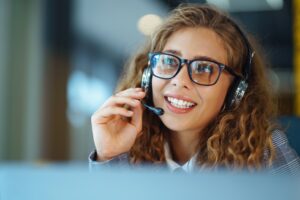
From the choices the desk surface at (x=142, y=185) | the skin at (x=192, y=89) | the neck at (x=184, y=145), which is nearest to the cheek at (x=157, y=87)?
the skin at (x=192, y=89)

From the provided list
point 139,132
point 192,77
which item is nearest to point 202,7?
point 192,77

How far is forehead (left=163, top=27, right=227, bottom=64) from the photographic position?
731 millimetres

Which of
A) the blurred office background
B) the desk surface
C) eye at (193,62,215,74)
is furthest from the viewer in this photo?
the blurred office background

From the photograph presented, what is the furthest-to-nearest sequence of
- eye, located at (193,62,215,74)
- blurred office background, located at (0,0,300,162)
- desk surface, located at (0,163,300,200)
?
blurred office background, located at (0,0,300,162) < eye, located at (193,62,215,74) < desk surface, located at (0,163,300,200)

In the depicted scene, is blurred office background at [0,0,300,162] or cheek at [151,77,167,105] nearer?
cheek at [151,77,167,105]

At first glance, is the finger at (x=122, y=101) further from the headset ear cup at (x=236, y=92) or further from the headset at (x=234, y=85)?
the headset ear cup at (x=236, y=92)

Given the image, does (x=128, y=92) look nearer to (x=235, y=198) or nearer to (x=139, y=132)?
(x=139, y=132)

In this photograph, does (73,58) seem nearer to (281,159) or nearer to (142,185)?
(281,159)

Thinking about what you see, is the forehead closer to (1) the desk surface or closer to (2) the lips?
(2) the lips

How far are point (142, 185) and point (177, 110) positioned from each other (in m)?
0.54

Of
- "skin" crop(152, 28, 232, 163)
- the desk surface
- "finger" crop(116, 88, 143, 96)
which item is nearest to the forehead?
"skin" crop(152, 28, 232, 163)

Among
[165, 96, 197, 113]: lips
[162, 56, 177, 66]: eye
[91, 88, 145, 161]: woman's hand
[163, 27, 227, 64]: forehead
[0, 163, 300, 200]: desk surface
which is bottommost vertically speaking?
[91, 88, 145, 161]: woman's hand

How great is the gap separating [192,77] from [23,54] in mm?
1024

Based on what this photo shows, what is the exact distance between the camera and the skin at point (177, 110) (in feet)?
2.43
